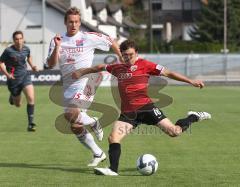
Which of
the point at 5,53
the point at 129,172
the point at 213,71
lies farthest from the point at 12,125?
the point at 213,71

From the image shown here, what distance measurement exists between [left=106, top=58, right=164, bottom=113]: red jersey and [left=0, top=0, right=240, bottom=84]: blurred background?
1272 inches

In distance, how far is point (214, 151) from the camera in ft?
38.7

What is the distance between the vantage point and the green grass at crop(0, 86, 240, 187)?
8921 mm

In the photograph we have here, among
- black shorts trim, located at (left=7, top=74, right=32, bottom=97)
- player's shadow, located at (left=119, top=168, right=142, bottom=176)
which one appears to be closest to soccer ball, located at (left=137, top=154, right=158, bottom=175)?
A: player's shadow, located at (left=119, top=168, right=142, bottom=176)

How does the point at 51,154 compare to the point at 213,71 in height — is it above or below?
above

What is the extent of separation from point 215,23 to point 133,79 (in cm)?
7132

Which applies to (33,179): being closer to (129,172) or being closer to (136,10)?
(129,172)

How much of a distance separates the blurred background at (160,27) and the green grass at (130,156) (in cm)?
2673

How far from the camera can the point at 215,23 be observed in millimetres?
79562

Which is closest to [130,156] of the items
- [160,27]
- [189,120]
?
[189,120]

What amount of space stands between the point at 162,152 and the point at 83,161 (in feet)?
5.35

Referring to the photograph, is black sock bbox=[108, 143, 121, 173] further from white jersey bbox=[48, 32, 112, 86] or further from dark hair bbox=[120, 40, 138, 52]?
white jersey bbox=[48, 32, 112, 86]

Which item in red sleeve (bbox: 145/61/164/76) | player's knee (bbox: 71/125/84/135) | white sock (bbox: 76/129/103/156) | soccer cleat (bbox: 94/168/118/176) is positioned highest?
red sleeve (bbox: 145/61/164/76)

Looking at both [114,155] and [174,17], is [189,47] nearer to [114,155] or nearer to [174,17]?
[174,17]
